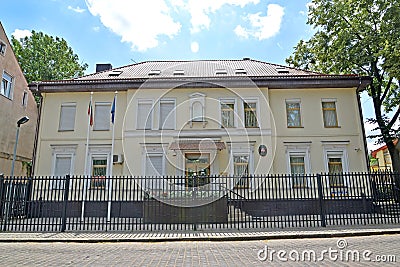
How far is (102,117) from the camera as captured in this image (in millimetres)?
17094

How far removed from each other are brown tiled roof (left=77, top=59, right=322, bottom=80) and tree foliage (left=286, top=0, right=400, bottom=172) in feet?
11.2

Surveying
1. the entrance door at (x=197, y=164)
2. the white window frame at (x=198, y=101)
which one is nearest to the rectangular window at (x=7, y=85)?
the white window frame at (x=198, y=101)

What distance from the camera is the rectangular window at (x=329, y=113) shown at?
1683 centimetres

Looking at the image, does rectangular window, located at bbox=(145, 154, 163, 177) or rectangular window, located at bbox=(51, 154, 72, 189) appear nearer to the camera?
rectangular window, located at bbox=(145, 154, 163, 177)

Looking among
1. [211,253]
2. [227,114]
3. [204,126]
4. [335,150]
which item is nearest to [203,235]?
[211,253]

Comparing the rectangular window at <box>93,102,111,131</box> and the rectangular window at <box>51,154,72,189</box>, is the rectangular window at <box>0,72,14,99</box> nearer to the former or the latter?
the rectangular window at <box>51,154,72,189</box>

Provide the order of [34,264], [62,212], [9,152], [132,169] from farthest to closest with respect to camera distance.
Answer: [9,152] → [132,169] → [62,212] → [34,264]

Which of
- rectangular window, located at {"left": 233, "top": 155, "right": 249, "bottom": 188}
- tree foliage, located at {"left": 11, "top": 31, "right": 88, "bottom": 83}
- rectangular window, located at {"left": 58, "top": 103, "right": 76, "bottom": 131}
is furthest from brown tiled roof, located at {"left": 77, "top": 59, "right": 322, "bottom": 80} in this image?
tree foliage, located at {"left": 11, "top": 31, "right": 88, "bottom": 83}

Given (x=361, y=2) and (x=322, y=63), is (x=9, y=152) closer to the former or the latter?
(x=322, y=63)

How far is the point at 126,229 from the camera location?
10.6m

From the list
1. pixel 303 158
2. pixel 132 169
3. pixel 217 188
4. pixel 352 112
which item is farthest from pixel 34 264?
pixel 352 112

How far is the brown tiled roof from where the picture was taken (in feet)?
60.5

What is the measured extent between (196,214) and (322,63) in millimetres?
16813

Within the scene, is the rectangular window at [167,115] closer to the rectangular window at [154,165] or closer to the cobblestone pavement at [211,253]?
the rectangular window at [154,165]
